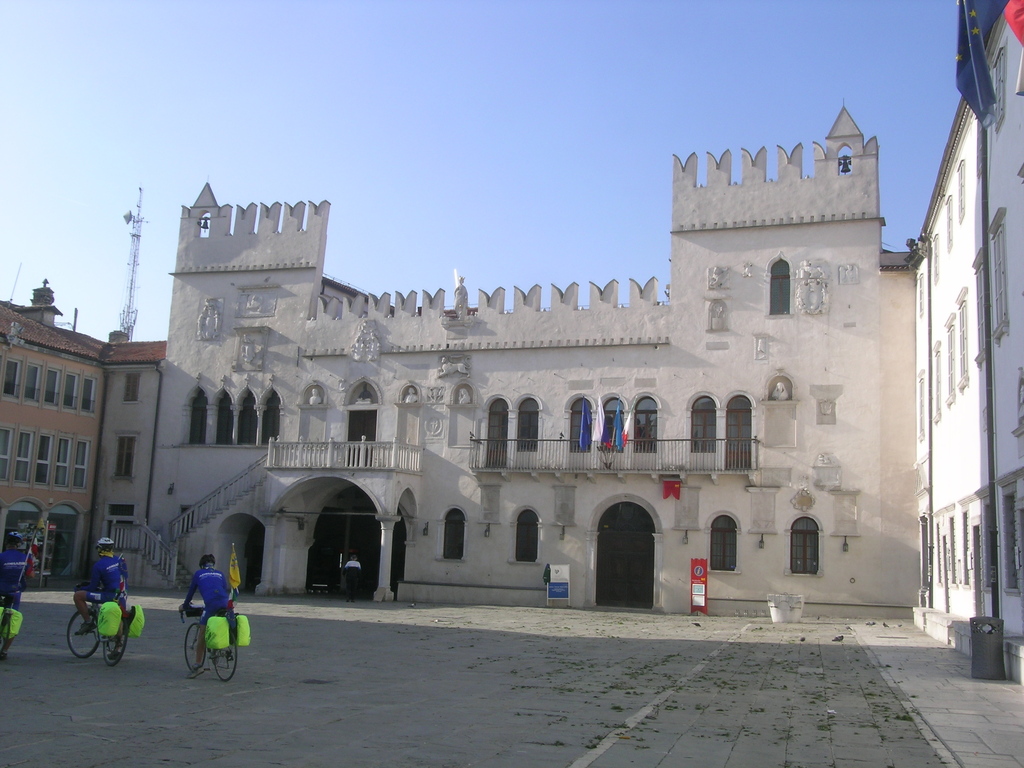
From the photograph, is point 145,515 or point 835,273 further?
point 145,515

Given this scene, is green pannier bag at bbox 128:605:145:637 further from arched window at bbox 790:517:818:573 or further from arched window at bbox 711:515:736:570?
arched window at bbox 790:517:818:573

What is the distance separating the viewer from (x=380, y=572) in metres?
31.2

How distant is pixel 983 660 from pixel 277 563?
75.5 ft

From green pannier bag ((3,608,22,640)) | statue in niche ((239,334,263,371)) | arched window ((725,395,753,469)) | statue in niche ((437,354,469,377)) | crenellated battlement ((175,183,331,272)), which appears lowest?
green pannier bag ((3,608,22,640))

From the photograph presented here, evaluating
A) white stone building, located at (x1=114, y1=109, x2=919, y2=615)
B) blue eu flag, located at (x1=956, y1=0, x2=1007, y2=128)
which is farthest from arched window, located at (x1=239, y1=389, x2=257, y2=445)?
blue eu flag, located at (x1=956, y1=0, x2=1007, y2=128)

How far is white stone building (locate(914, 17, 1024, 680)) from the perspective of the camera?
599 inches

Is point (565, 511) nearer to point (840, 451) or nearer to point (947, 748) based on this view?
point (840, 451)

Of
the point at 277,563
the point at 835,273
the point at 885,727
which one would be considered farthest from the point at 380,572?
the point at 885,727

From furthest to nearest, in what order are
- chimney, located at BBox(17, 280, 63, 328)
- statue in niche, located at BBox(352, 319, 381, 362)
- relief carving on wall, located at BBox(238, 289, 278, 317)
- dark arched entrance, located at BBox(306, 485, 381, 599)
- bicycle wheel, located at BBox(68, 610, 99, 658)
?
chimney, located at BBox(17, 280, 63, 328), relief carving on wall, located at BBox(238, 289, 278, 317), dark arched entrance, located at BBox(306, 485, 381, 599), statue in niche, located at BBox(352, 319, 381, 362), bicycle wheel, located at BBox(68, 610, 99, 658)

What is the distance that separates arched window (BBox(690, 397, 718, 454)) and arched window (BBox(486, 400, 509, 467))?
236 inches

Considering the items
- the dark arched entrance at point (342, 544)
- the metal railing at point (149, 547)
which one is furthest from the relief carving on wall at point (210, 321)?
the dark arched entrance at point (342, 544)

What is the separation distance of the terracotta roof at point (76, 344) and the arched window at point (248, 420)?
13.3ft

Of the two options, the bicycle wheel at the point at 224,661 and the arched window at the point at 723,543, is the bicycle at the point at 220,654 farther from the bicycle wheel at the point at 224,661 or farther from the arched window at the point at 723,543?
the arched window at the point at 723,543

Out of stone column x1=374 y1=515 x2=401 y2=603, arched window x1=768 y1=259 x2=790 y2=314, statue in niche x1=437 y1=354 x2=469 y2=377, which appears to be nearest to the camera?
arched window x1=768 y1=259 x2=790 y2=314
